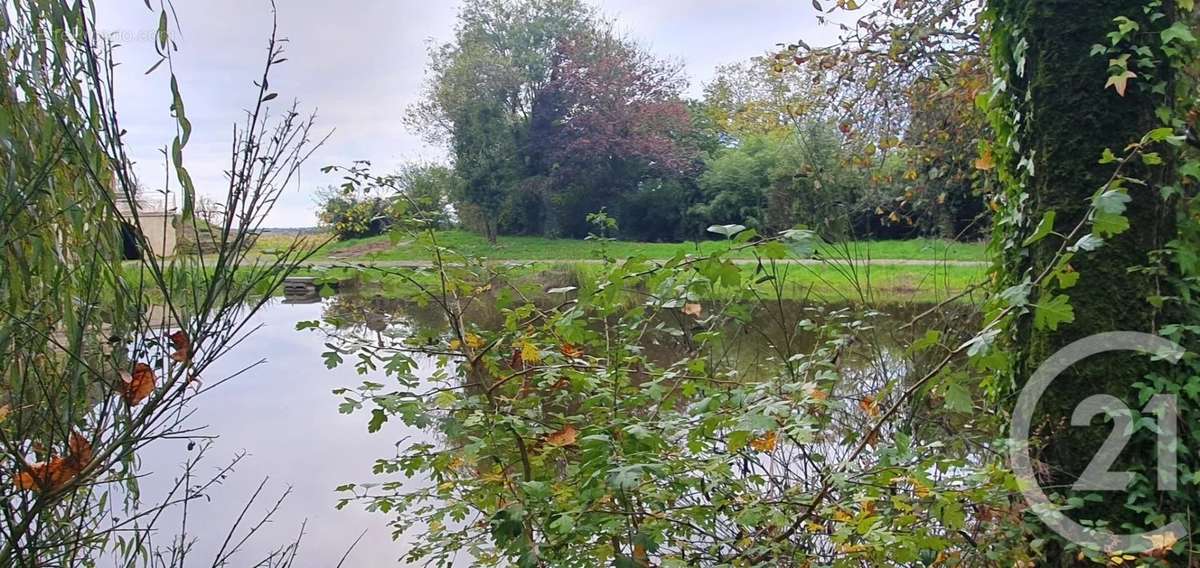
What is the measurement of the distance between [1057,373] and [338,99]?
2.24 m

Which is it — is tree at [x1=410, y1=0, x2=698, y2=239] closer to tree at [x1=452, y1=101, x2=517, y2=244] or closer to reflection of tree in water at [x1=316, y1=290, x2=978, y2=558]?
tree at [x1=452, y1=101, x2=517, y2=244]

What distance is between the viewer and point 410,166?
1508cm

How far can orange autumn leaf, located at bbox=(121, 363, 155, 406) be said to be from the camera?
1160 millimetres

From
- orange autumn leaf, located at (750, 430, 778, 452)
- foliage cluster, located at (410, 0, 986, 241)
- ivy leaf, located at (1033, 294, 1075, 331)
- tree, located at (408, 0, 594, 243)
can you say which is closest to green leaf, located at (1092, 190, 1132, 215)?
ivy leaf, located at (1033, 294, 1075, 331)

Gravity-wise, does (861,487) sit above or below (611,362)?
below

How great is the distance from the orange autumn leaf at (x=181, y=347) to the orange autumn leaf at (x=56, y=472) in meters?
0.16

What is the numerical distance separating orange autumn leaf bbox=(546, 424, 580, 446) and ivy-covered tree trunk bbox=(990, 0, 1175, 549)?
1.03 m

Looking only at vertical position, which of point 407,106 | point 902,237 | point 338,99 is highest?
point 407,106

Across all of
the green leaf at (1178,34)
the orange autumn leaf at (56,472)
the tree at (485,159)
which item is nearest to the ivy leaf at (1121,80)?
the green leaf at (1178,34)

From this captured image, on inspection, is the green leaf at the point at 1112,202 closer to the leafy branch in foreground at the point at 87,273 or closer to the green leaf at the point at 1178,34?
the green leaf at the point at 1178,34

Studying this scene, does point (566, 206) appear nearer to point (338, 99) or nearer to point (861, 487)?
point (338, 99)

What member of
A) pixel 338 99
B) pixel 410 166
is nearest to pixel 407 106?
pixel 410 166

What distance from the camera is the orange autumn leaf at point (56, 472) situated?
108cm

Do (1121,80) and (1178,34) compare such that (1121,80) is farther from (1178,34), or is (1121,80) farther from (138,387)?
(138,387)
